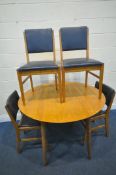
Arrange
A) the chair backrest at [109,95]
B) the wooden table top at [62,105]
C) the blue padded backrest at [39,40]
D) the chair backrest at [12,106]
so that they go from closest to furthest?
the wooden table top at [62,105]
the chair backrest at [12,106]
the chair backrest at [109,95]
the blue padded backrest at [39,40]

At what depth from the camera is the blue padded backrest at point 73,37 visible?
202 centimetres

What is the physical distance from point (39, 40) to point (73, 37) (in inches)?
18.3

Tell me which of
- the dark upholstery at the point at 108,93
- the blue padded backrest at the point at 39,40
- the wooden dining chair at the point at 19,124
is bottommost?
the wooden dining chair at the point at 19,124

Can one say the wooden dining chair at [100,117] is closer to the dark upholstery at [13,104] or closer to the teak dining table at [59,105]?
the teak dining table at [59,105]

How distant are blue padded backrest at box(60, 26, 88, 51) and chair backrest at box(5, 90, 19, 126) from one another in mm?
932

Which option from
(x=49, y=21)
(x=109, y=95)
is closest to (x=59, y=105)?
(x=109, y=95)

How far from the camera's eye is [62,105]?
1622mm

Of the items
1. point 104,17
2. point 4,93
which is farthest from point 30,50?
point 104,17

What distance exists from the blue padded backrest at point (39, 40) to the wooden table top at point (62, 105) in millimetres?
566

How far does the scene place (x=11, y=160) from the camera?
1719 millimetres

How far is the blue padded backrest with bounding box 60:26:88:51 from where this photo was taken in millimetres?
2016

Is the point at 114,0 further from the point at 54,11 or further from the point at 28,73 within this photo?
the point at 28,73

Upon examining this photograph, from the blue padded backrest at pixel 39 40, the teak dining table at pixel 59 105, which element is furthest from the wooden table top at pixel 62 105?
the blue padded backrest at pixel 39 40

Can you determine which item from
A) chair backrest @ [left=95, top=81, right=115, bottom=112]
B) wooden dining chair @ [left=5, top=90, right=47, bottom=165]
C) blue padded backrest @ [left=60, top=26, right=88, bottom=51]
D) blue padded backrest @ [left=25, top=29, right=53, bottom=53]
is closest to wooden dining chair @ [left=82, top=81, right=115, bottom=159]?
chair backrest @ [left=95, top=81, right=115, bottom=112]
